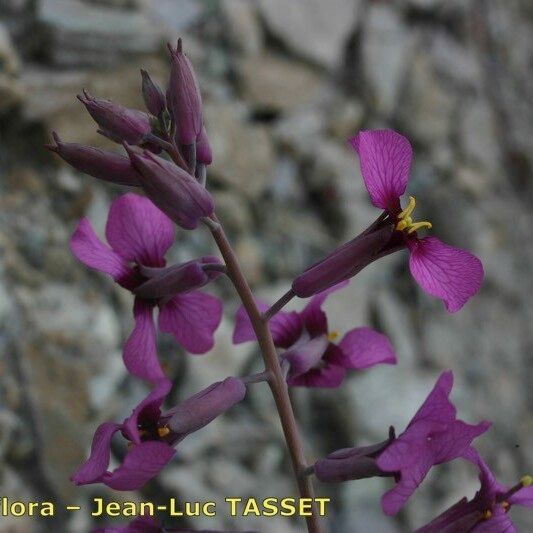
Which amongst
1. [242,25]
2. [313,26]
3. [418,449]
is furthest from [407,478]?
[313,26]

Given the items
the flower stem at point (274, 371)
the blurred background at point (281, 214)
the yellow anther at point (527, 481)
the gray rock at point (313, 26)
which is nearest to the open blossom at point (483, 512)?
the yellow anther at point (527, 481)

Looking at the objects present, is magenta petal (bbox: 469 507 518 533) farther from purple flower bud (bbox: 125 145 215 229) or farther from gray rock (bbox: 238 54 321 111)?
gray rock (bbox: 238 54 321 111)

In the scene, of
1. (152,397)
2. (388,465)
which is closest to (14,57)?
(152,397)

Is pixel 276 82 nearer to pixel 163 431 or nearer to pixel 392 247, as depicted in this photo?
pixel 392 247

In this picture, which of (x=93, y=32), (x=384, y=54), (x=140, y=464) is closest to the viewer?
(x=140, y=464)

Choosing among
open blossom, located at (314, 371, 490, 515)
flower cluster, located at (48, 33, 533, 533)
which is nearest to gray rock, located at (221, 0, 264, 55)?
flower cluster, located at (48, 33, 533, 533)

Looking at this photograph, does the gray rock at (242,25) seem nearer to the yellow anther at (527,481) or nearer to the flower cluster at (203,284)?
the flower cluster at (203,284)

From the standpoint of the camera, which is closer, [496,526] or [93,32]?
[496,526]

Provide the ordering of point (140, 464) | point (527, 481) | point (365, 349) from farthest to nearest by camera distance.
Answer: point (365, 349), point (527, 481), point (140, 464)
